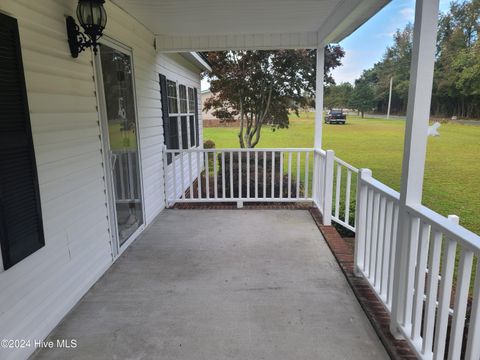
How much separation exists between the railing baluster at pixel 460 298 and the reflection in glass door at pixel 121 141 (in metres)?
2.87

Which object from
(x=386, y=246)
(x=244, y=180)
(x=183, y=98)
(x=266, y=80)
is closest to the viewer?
(x=386, y=246)

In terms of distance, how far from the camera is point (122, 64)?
3.74m

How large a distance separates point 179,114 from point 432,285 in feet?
18.5

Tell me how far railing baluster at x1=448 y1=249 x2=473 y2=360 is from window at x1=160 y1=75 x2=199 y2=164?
4633 millimetres

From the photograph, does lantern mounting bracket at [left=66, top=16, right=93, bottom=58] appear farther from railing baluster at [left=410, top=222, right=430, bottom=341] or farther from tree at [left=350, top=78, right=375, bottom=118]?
tree at [left=350, top=78, right=375, bottom=118]

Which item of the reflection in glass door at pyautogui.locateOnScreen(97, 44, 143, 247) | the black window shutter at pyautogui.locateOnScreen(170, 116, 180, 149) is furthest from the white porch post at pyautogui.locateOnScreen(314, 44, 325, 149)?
the reflection in glass door at pyautogui.locateOnScreen(97, 44, 143, 247)

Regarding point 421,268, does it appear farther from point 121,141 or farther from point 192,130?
point 192,130

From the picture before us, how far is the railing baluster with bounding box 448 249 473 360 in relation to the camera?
1.46 meters

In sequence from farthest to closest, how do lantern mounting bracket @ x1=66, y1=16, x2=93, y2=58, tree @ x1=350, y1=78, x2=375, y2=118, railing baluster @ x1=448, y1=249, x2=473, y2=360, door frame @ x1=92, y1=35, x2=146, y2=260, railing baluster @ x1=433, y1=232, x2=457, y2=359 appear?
tree @ x1=350, y1=78, x2=375, y2=118, door frame @ x1=92, y1=35, x2=146, y2=260, lantern mounting bracket @ x1=66, y1=16, x2=93, y2=58, railing baluster @ x1=433, y1=232, x2=457, y2=359, railing baluster @ x1=448, y1=249, x2=473, y2=360

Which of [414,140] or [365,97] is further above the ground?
[365,97]

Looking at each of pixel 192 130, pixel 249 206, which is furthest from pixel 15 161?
pixel 192 130

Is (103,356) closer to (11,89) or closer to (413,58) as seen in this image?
(11,89)

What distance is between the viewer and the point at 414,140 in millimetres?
1900

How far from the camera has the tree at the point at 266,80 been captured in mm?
7383
